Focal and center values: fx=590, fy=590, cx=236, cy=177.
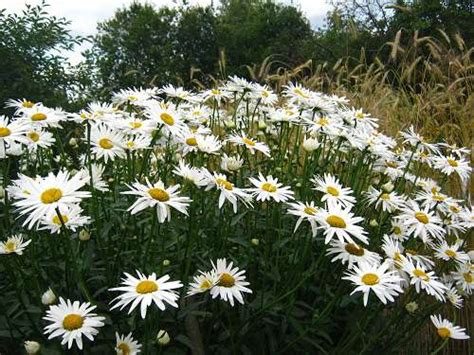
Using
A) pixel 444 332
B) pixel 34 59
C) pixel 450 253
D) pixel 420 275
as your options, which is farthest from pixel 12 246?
pixel 34 59

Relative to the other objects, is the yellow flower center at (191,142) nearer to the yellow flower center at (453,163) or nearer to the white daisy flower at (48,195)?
the white daisy flower at (48,195)

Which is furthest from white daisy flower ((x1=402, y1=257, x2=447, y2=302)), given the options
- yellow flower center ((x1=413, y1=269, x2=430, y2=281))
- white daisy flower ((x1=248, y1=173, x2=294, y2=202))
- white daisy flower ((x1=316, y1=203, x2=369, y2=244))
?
white daisy flower ((x1=248, y1=173, x2=294, y2=202))

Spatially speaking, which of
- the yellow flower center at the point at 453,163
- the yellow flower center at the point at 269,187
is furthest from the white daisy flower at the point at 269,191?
the yellow flower center at the point at 453,163

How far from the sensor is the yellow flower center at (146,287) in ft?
5.25

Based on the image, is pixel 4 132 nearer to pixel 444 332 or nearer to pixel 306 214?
pixel 306 214

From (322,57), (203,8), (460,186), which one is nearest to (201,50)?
(203,8)

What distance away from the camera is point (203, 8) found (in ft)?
55.9

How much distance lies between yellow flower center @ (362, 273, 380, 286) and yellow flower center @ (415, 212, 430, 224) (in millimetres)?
551

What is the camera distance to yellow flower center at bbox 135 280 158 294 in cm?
160

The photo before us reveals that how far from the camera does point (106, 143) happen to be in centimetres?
226

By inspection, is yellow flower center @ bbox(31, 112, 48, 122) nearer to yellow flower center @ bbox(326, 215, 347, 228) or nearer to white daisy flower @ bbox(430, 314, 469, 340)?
yellow flower center @ bbox(326, 215, 347, 228)

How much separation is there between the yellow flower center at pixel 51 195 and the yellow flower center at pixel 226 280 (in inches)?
22.0

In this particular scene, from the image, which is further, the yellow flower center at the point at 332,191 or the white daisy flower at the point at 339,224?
the yellow flower center at the point at 332,191

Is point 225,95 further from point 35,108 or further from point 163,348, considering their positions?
point 163,348
